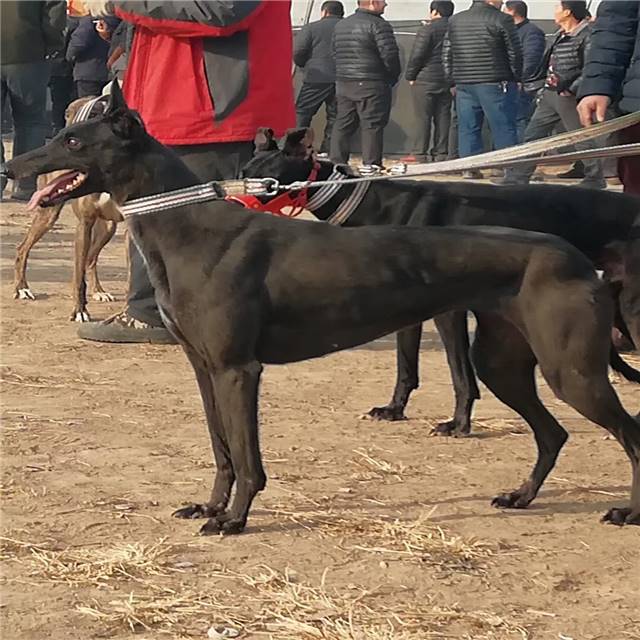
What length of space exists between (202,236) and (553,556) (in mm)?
1574

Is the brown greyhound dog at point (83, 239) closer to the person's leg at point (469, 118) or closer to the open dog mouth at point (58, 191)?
the open dog mouth at point (58, 191)

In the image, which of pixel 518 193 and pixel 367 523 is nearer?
pixel 367 523

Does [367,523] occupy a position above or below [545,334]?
below

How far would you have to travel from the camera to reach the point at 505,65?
13961 mm

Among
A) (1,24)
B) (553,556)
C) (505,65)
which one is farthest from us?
(505,65)

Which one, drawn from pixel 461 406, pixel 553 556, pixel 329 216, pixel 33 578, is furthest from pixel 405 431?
pixel 33 578

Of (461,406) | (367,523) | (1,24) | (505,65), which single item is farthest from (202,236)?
(505,65)

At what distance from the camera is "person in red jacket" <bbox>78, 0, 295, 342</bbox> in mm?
6723

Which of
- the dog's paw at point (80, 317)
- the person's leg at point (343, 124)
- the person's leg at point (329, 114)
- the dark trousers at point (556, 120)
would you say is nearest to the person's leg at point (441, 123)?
the person's leg at point (329, 114)

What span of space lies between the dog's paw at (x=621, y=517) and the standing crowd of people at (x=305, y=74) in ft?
8.02

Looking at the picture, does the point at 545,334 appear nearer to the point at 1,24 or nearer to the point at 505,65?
the point at 1,24

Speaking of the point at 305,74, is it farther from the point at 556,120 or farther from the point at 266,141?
the point at 266,141

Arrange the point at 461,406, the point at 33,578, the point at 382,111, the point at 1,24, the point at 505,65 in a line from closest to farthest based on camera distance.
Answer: the point at 33,578
the point at 461,406
the point at 1,24
the point at 505,65
the point at 382,111

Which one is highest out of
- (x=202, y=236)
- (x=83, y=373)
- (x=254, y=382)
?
(x=202, y=236)
